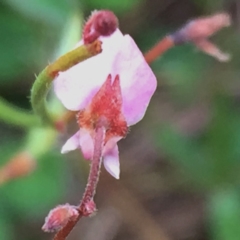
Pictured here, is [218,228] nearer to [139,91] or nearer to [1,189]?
[1,189]

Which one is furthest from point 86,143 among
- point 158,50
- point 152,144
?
point 152,144

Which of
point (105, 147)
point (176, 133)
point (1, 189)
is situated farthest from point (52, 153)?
point (105, 147)

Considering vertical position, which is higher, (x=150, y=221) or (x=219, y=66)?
(x=219, y=66)

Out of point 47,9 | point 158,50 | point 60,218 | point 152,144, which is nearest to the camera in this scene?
point 60,218

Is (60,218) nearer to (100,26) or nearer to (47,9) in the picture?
(100,26)

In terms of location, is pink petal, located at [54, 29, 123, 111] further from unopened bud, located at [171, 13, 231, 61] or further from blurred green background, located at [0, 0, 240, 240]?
blurred green background, located at [0, 0, 240, 240]

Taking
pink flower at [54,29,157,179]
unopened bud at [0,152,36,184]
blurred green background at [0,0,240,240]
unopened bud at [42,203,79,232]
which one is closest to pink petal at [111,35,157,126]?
pink flower at [54,29,157,179]
